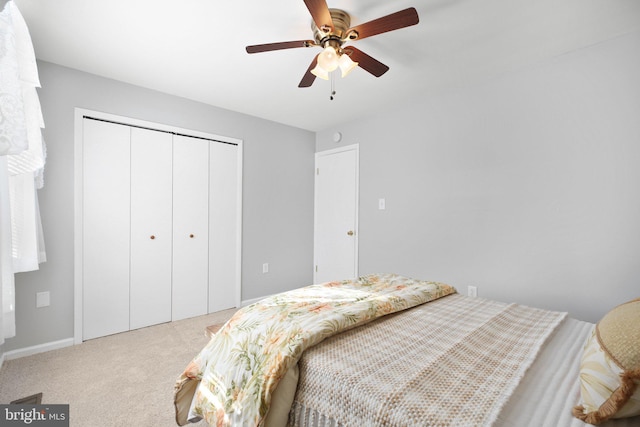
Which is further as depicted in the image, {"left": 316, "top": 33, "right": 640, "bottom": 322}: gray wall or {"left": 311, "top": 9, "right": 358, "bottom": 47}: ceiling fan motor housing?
{"left": 316, "top": 33, "right": 640, "bottom": 322}: gray wall

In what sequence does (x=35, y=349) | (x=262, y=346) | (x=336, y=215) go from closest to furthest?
(x=262, y=346) < (x=35, y=349) < (x=336, y=215)

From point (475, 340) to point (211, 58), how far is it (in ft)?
8.41

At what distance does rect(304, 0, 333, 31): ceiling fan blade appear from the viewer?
4.85ft

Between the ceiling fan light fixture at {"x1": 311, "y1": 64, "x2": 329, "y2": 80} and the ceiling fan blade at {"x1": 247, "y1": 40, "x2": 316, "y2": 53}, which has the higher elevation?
the ceiling fan blade at {"x1": 247, "y1": 40, "x2": 316, "y2": 53}

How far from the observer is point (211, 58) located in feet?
7.65

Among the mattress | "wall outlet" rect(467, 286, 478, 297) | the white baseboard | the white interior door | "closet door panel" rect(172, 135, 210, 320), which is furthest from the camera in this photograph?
the white interior door


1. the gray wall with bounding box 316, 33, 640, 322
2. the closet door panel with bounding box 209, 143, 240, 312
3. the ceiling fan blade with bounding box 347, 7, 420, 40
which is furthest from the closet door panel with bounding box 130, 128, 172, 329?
the gray wall with bounding box 316, 33, 640, 322

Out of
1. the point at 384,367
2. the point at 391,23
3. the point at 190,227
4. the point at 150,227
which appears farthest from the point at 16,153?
the point at 190,227

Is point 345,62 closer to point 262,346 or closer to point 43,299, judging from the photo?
point 262,346

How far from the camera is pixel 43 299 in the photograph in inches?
94.0

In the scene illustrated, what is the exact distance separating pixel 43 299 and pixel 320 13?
297 centimetres

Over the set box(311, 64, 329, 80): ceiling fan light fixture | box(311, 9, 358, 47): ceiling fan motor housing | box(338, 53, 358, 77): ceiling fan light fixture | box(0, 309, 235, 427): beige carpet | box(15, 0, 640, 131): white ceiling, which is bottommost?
box(0, 309, 235, 427): beige carpet

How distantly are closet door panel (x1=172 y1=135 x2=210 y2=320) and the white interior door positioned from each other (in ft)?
5.13

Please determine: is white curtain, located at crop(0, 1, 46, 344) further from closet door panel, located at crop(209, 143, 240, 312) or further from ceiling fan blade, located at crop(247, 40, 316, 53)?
closet door panel, located at crop(209, 143, 240, 312)
